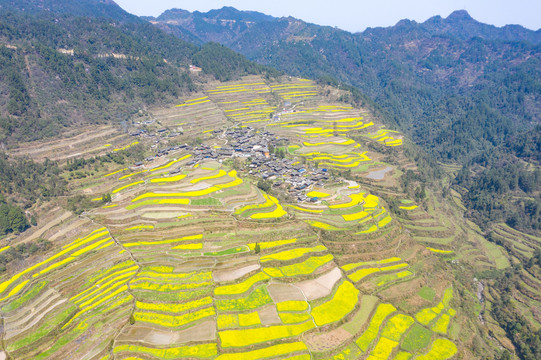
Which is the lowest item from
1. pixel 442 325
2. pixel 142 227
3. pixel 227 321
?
pixel 442 325

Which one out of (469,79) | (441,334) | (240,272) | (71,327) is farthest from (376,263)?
(469,79)

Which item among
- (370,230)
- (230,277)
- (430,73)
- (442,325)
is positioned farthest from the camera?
(430,73)

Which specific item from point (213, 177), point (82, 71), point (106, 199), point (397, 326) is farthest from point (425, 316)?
point (82, 71)

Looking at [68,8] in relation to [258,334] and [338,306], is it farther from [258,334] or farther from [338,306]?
[338,306]

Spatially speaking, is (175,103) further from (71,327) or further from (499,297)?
(499,297)

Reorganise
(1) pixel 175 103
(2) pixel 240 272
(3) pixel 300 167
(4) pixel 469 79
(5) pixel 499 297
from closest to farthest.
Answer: (2) pixel 240 272 < (5) pixel 499 297 < (3) pixel 300 167 < (1) pixel 175 103 < (4) pixel 469 79
